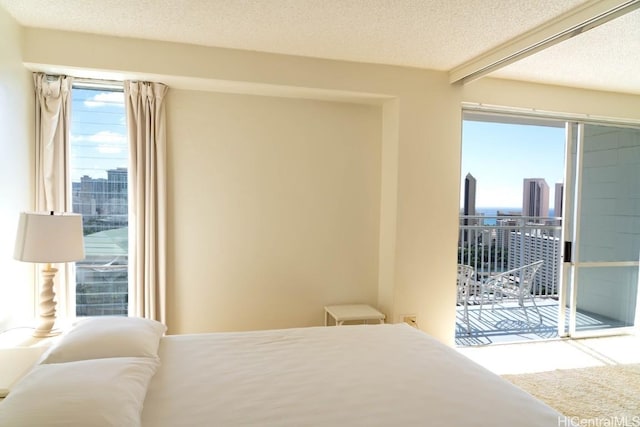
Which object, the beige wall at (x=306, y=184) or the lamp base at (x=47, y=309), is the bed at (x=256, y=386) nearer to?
the lamp base at (x=47, y=309)

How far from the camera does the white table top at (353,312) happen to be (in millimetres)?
3157

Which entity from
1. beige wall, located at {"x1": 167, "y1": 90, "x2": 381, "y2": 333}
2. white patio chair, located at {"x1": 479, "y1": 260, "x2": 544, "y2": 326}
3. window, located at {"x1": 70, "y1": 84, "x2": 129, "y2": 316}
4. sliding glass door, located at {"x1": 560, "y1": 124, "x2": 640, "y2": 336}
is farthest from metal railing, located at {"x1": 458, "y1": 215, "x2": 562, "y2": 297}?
window, located at {"x1": 70, "y1": 84, "x2": 129, "y2": 316}

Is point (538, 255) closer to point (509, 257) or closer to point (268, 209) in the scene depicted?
point (509, 257)

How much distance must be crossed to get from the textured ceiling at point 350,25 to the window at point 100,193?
1.96 ft

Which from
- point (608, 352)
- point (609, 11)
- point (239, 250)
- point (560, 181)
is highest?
point (609, 11)

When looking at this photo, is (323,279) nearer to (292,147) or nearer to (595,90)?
(292,147)

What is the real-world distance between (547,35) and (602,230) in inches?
103

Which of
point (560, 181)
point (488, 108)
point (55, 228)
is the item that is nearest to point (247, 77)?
point (55, 228)

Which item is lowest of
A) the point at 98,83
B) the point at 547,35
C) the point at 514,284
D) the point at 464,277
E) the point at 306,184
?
the point at 514,284

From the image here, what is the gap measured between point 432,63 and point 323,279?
2.15 meters

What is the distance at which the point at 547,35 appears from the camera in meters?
2.49

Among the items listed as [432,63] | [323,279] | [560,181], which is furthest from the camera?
[560,181]

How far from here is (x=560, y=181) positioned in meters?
4.12

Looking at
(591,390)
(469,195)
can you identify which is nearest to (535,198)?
(469,195)
